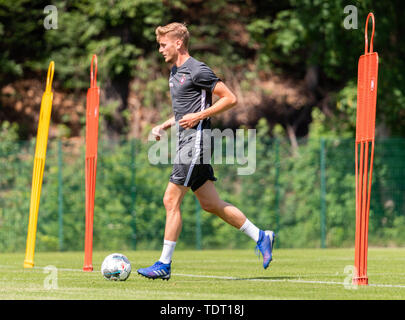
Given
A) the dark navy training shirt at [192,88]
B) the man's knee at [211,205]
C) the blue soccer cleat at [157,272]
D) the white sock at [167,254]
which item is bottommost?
the blue soccer cleat at [157,272]

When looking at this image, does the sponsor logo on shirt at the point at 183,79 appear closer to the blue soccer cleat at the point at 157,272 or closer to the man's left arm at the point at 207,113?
the man's left arm at the point at 207,113

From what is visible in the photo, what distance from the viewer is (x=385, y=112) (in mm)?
21266

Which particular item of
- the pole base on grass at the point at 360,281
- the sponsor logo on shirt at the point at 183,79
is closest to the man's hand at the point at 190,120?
the sponsor logo on shirt at the point at 183,79

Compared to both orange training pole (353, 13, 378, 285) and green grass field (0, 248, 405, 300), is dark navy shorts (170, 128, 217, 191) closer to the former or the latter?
green grass field (0, 248, 405, 300)

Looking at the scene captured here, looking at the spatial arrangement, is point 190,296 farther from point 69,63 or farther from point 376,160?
point 69,63

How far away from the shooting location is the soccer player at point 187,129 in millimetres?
8716

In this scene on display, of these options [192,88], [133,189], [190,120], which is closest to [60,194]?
[133,189]

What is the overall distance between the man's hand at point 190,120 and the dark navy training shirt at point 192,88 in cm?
19

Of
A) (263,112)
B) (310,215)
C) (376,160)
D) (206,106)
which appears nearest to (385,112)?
(376,160)

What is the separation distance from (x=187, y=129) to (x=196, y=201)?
10.5 metres

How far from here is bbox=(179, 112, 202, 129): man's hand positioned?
8.57m

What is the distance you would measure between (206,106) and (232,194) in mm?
10796

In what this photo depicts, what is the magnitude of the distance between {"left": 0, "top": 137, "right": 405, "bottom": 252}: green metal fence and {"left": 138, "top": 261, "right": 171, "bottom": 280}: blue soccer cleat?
10.1 meters

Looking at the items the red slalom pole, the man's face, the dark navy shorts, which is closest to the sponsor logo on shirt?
the man's face
